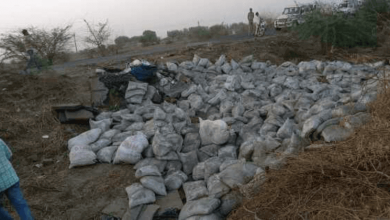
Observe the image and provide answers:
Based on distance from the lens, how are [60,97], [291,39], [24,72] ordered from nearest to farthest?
1. [60,97]
2. [24,72]
3. [291,39]

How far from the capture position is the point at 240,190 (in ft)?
9.37

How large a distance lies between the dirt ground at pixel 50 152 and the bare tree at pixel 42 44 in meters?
3.06

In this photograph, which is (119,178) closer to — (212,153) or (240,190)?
(212,153)

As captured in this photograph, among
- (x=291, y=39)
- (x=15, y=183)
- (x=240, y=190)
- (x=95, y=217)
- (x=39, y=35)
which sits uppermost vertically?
(x=39, y=35)

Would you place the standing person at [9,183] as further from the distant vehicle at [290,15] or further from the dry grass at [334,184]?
the distant vehicle at [290,15]

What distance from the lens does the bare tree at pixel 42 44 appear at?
36.4 feet

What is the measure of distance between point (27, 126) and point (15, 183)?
9.37ft

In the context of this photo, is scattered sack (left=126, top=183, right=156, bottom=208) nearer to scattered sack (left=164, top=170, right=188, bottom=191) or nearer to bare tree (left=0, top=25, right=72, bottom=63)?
scattered sack (left=164, top=170, right=188, bottom=191)

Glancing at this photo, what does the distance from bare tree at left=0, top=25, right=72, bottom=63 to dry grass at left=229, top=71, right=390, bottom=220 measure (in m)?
10.3

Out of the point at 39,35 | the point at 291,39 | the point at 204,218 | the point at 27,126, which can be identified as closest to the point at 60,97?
the point at 27,126

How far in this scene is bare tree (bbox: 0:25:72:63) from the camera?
36.4 feet

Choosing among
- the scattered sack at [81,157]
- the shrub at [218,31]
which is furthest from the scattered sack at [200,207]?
the shrub at [218,31]

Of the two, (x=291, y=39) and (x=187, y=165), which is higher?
(x=291, y=39)

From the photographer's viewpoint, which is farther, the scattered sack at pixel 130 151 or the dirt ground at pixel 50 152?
the scattered sack at pixel 130 151
